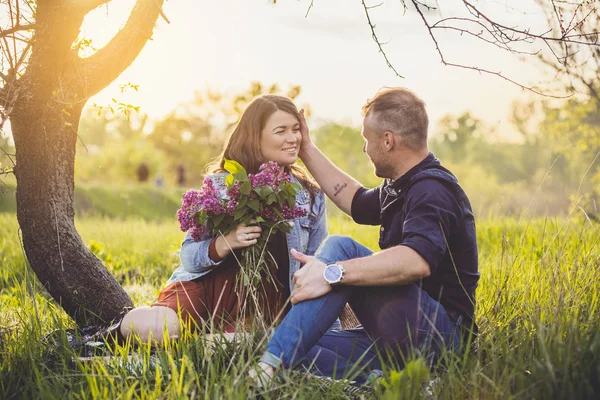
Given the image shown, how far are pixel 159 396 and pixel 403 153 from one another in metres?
1.72

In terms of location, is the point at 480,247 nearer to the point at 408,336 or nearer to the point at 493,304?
the point at 493,304

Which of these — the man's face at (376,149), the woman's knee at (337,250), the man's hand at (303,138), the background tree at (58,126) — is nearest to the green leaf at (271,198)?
the woman's knee at (337,250)

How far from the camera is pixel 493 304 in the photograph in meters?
3.43

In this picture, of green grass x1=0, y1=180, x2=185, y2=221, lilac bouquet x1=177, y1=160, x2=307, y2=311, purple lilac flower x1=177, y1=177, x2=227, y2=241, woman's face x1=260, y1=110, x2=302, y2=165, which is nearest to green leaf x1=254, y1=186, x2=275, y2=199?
lilac bouquet x1=177, y1=160, x2=307, y2=311

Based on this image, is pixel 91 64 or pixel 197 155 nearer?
pixel 91 64

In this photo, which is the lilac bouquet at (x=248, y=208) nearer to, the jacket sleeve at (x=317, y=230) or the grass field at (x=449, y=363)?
the grass field at (x=449, y=363)

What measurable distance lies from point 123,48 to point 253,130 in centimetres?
108

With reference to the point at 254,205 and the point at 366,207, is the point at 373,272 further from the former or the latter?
the point at 366,207

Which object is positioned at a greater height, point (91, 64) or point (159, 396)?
point (91, 64)

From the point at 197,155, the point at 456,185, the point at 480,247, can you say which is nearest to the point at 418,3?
the point at 456,185

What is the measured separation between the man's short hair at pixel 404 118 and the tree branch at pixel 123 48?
188cm

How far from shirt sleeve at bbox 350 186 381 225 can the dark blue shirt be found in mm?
391

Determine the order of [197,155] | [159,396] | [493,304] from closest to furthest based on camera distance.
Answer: [159,396] → [493,304] → [197,155]

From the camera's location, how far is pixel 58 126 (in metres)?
3.80
